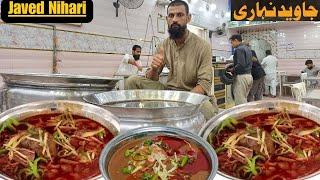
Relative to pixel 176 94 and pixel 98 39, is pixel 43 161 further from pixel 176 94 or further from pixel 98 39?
pixel 98 39

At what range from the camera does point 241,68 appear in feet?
20.6

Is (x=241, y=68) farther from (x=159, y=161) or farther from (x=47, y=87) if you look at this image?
(x=159, y=161)

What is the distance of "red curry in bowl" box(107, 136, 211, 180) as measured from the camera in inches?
32.7

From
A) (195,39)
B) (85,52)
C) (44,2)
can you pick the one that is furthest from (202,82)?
(85,52)

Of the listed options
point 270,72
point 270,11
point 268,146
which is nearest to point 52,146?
point 268,146

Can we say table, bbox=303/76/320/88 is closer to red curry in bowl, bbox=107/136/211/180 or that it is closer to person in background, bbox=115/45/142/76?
person in background, bbox=115/45/142/76

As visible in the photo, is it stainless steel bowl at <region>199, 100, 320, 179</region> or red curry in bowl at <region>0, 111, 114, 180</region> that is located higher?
stainless steel bowl at <region>199, 100, 320, 179</region>

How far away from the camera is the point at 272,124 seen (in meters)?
0.98

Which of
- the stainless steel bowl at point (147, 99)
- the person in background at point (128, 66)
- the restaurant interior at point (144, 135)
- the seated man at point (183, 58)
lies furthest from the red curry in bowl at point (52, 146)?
the person in background at point (128, 66)

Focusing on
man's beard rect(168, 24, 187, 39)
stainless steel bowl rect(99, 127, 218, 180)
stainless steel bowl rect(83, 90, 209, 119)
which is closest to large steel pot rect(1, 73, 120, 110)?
stainless steel bowl rect(83, 90, 209, 119)

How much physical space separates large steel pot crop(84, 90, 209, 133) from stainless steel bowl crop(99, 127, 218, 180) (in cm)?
5

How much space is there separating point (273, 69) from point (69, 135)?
1094 cm

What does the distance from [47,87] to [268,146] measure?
921 mm

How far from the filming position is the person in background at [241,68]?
20.3 feet
